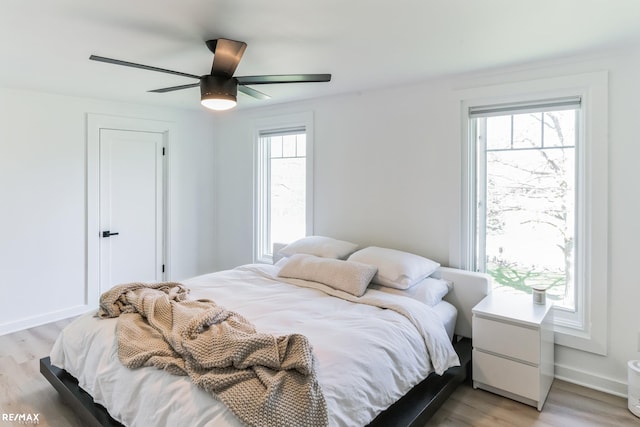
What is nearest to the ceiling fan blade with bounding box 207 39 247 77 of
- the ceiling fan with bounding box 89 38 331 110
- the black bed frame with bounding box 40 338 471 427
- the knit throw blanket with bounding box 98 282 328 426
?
the ceiling fan with bounding box 89 38 331 110

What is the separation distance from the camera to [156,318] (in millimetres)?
2125

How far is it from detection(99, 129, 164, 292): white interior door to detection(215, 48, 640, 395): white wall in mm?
953

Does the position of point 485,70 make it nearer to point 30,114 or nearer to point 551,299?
point 551,299

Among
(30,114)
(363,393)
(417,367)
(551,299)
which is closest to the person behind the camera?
(363,393)

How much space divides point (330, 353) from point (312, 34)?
70.4 inches

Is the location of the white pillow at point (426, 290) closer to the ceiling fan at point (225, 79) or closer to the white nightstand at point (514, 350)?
the white nightstand at point (514, 350)

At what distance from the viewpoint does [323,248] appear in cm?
351

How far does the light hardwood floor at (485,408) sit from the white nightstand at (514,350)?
85 millimetres

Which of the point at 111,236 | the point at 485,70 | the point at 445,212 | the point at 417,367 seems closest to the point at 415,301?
the point at 417,367

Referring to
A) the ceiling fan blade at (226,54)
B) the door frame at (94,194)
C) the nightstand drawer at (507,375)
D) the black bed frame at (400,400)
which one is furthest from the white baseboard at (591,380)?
the door frame at (94,194)

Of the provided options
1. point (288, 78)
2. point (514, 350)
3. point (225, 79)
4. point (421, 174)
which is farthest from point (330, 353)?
point (421, 174)

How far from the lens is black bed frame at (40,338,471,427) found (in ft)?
6.23

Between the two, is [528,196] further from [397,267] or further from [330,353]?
[330,353]

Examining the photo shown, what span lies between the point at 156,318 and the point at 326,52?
6.47 feet
